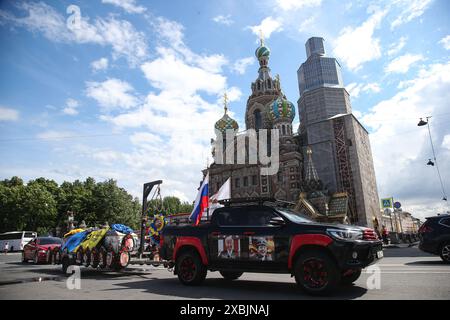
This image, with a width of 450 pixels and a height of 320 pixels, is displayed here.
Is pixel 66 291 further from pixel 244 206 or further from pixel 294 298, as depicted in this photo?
pixel 294 298

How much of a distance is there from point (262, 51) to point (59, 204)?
155 feet

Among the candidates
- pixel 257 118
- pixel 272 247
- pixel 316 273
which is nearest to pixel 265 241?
pixel 272 247

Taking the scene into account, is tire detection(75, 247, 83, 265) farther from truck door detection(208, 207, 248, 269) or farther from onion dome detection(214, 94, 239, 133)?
onion dome detection(214, 94, 239, 133)

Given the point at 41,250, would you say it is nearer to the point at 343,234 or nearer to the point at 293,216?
the point at 293,216

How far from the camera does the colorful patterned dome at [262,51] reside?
56531 millimetres

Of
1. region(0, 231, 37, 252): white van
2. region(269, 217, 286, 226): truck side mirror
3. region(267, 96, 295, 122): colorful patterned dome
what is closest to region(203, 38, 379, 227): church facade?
region(267, 96, 295, 122): colorful patterned dome

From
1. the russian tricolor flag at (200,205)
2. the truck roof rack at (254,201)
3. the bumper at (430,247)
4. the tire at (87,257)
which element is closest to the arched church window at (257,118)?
the russian tricolor flag at (200,205)

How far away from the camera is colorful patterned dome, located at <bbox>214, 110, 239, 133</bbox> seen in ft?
178

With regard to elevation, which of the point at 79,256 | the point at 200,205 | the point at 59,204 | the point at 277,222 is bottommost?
the point at 79,256

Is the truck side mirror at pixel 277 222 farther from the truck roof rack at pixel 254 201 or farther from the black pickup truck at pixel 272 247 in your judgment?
the truck roof rack at pixel 254 201

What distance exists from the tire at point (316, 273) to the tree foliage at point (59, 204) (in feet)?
161

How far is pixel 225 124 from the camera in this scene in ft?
179
